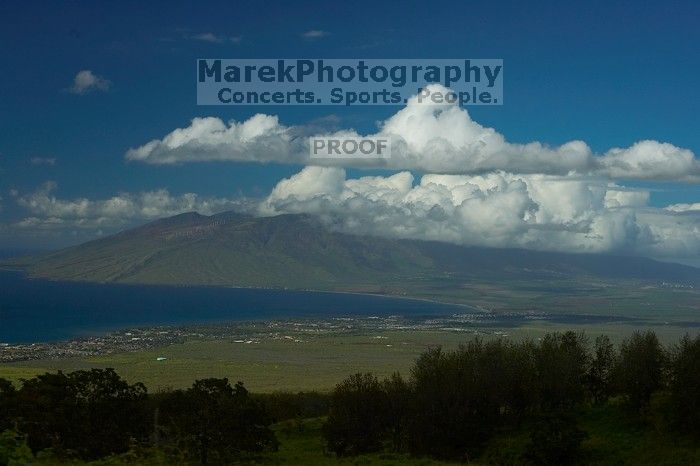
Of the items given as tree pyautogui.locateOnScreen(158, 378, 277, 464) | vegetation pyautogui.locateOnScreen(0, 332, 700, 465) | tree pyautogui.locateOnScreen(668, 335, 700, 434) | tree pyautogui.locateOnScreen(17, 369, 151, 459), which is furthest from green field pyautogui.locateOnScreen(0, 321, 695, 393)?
tree pyautogui.locateOnScreen(668, 335, 700, 434)

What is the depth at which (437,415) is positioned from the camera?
44094mm

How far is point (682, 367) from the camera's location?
41562 mm

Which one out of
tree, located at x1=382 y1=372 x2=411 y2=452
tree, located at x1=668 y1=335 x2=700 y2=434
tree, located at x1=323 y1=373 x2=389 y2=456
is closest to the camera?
tree, located at x1=668 y1=335 x2=700 y2=434

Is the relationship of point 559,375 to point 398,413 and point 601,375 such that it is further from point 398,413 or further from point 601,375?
point 398,413

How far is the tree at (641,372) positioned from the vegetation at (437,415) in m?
0.08

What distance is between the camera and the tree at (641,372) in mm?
45719

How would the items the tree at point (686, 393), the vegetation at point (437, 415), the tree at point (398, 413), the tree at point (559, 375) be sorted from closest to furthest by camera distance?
the vegetation at point (437, 415) < the tree at point (686, 393) < the tree at point (398, 413) < the tree at point (559, 375)

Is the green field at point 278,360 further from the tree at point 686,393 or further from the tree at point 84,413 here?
the tree at point 686,393

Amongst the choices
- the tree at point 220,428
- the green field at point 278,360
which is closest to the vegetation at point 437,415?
the tree at point 220,428

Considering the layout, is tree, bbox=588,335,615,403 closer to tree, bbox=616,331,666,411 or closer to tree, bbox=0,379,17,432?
tree, bbox=616,331,666,411

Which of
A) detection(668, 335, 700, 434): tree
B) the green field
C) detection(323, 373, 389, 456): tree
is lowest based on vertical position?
the green field

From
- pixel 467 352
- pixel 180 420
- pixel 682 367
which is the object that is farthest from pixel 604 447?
pixel 180 420

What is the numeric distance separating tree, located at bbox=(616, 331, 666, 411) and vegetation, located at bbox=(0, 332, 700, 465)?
83 mm

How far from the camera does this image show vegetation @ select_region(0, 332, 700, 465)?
37.5 meters
